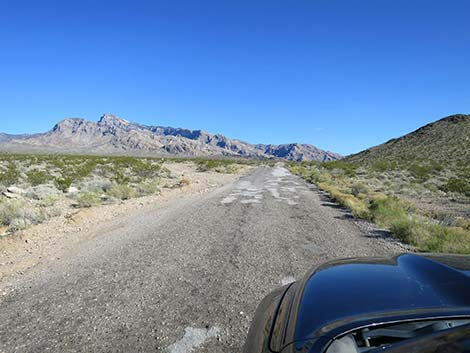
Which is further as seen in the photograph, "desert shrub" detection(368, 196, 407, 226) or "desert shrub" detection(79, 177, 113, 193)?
"desert shrub" detection(79, 177, 113, 193)

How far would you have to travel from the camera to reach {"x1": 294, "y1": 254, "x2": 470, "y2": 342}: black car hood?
195 centimetres

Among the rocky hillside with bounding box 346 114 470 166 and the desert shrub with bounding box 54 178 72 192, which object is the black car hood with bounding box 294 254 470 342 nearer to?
the desert shrub with bounding box 54 178 72 192

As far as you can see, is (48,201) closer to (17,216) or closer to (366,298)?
(17,216)

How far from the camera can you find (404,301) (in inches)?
82.7

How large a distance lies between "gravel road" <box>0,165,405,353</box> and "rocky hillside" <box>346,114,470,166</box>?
4804cm

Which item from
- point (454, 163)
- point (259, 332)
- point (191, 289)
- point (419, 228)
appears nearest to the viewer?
point (259, 332)

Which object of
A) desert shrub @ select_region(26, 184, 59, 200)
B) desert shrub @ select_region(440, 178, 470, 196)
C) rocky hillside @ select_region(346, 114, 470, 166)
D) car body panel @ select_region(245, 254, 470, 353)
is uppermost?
rocky hillside @ select_region(346, 114, 470, 166)

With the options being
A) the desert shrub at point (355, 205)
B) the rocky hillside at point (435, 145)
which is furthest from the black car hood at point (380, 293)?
the rocky hillside at point (435, 145)

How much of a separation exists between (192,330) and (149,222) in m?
6.73

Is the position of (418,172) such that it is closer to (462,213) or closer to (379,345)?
(462,213)

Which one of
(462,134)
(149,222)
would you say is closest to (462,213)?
(149,222)

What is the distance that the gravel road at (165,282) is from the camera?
3.94 metres

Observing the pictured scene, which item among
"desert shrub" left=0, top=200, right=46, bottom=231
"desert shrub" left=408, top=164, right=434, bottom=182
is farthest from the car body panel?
"desert shrub" left=408, top=164, right=434, bottom=182

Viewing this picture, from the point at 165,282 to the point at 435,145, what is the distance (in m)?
75.2
